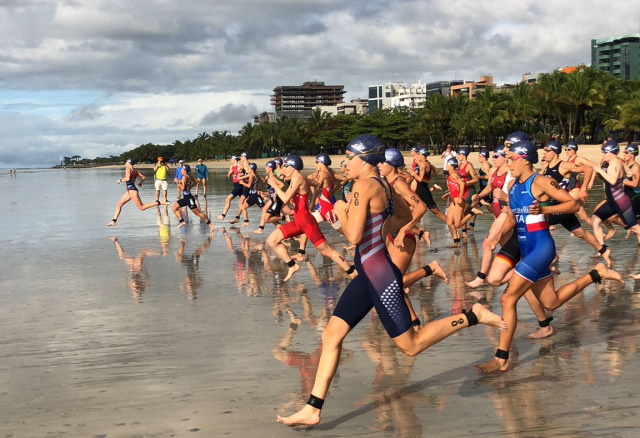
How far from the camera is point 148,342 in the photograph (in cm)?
754

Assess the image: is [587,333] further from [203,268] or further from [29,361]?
[203,268]

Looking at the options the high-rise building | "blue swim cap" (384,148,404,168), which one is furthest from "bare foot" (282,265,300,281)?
the high-rise building

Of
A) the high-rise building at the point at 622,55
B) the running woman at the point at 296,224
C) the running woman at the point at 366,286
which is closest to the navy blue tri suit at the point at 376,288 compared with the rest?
the running woman at the point at 366,286

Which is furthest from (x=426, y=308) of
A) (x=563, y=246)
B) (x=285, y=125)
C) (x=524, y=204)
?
(x=285, y=125)

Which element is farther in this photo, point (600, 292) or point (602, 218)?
point (602, 218)

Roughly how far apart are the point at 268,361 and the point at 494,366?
187 cm

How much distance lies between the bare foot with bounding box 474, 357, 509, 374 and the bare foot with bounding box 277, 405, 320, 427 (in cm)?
174

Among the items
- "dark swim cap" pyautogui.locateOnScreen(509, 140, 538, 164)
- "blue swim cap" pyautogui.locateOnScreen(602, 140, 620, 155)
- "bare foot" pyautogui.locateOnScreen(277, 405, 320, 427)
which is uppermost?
"dark swim cap" pyautogui.locateOnScreen(509, 140, 538, 164)

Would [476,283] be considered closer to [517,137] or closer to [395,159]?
[395,159]

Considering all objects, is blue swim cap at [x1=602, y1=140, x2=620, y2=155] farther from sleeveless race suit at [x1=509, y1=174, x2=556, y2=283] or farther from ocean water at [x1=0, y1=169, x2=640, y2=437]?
sleeveless race suit at [x1=509, y1=174, x2=556, y2=283]

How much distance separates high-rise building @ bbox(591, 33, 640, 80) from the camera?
187 metres

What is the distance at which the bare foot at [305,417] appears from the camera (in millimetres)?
4980

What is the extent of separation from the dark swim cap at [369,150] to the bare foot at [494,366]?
195 centimetres

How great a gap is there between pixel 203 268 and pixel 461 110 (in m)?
94.9
